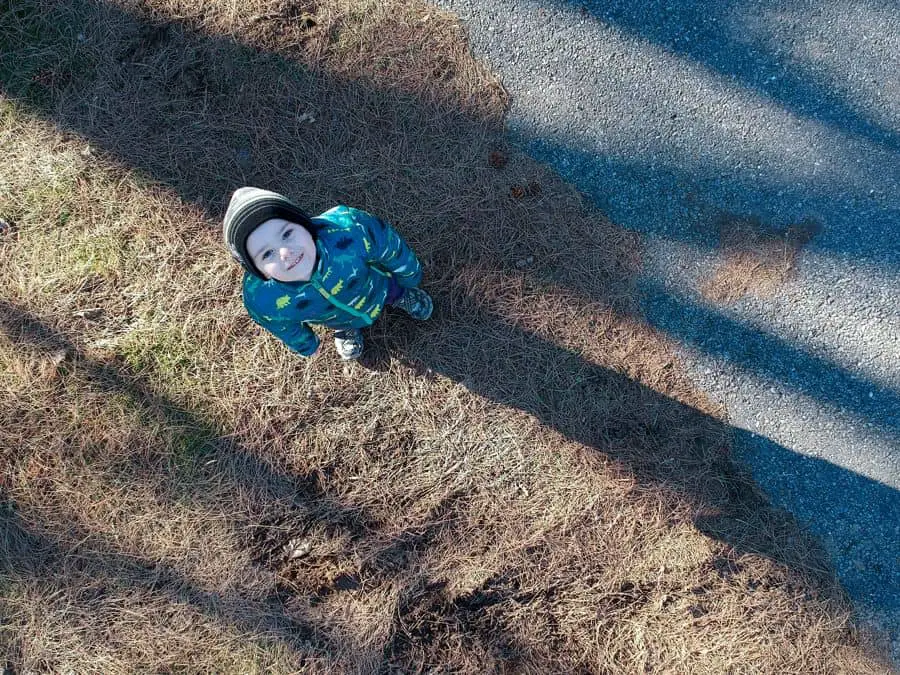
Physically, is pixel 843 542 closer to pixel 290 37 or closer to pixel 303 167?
pixel 303 167

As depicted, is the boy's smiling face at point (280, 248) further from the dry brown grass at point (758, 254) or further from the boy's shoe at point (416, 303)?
the dry brown grass at point (758, 254)

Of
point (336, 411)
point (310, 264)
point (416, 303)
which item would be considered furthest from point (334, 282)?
point (336, 411)

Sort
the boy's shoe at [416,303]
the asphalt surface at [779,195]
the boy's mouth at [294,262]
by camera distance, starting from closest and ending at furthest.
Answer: the boy's mouth at [294,262]
the boy's shoe at [416,303]
the asphalt surface at [779,195]

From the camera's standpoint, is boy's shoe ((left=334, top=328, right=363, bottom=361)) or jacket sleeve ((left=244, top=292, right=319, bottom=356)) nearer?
jacket sleeve ((left=244, top=292, right=319, bottom=356))

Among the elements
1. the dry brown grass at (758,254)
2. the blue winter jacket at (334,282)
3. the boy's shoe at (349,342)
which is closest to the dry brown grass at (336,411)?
the boy's shoe at (349,342)

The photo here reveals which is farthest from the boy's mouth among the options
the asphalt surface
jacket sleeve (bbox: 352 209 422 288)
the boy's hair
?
the asphalt surface

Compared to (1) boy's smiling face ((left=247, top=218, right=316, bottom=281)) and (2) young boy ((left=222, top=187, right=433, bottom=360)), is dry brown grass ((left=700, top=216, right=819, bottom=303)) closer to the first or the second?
(2) young boy ((left=222, top=187, right=433, bottom=360))
